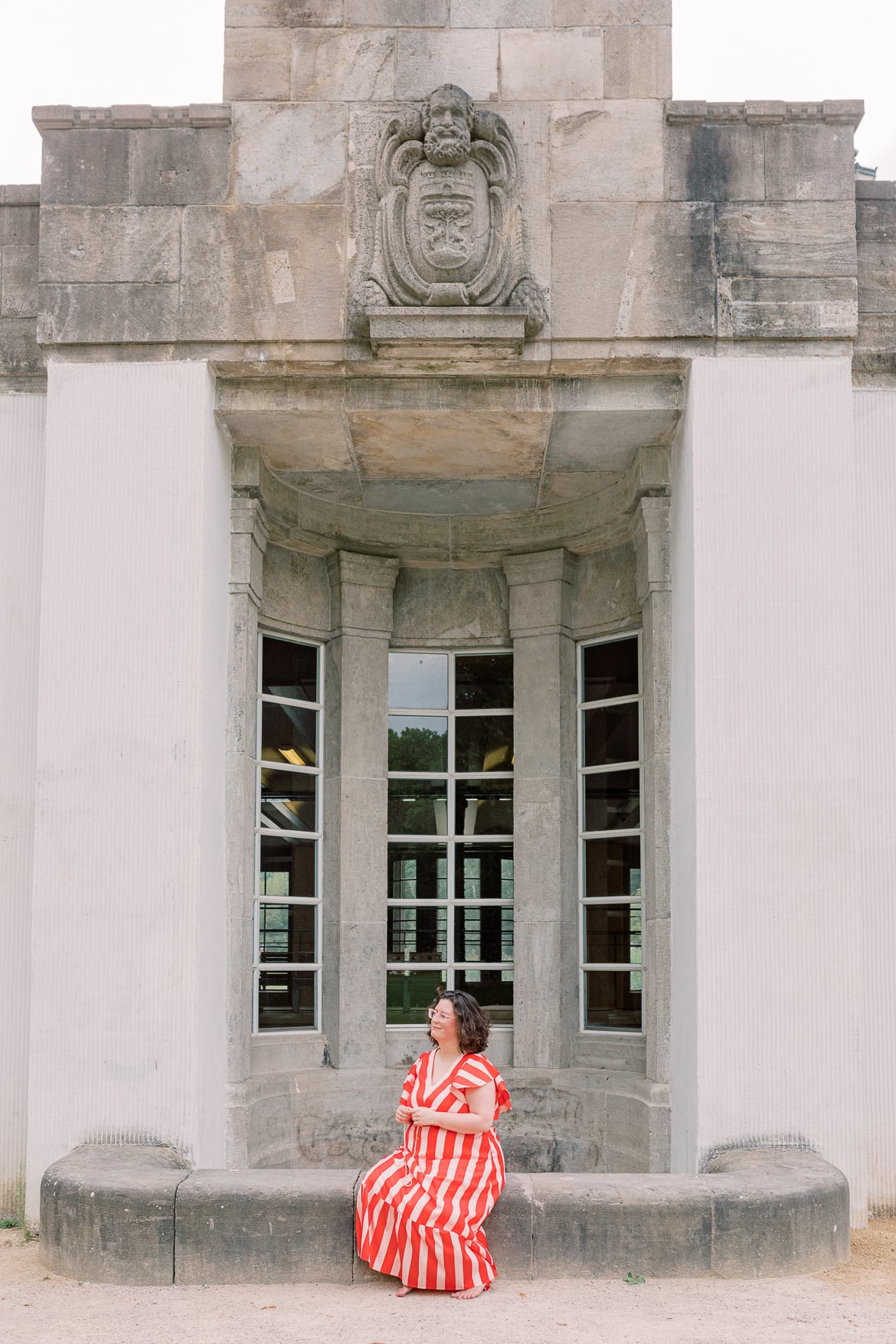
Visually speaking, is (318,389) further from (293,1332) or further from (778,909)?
(293,1332)

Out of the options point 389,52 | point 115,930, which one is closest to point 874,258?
point 389,52

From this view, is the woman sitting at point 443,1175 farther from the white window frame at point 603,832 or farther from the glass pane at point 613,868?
the glass pane at point 613,868

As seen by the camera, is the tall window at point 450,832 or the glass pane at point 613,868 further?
the tall window at point 450,832

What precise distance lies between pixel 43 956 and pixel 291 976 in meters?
2.69

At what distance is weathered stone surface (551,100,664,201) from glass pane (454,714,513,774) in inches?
162

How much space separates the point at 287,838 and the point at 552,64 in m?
5.30

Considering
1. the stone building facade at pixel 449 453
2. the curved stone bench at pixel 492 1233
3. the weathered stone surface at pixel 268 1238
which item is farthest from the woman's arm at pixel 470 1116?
the stone building facade at pixel 449 453

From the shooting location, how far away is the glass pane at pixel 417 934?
10781 mm

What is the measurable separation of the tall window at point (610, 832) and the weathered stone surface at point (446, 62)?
12.8 ft

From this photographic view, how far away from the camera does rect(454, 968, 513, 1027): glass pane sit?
35.2 feet

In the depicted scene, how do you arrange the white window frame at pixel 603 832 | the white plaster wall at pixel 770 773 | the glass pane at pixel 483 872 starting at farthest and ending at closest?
the glass pane at pixel 483 872
the white window frame at pixel 603 832
the white plaster wall at pixel 770 773

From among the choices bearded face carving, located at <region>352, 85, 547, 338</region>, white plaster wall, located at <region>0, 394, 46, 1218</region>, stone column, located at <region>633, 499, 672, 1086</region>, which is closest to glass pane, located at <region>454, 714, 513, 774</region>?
stone column, located at <region>633, 499, 672, 1086</region>

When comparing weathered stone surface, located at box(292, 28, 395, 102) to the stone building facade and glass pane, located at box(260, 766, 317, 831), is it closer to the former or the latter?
the stone building facade

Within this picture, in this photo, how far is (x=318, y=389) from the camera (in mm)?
8586
